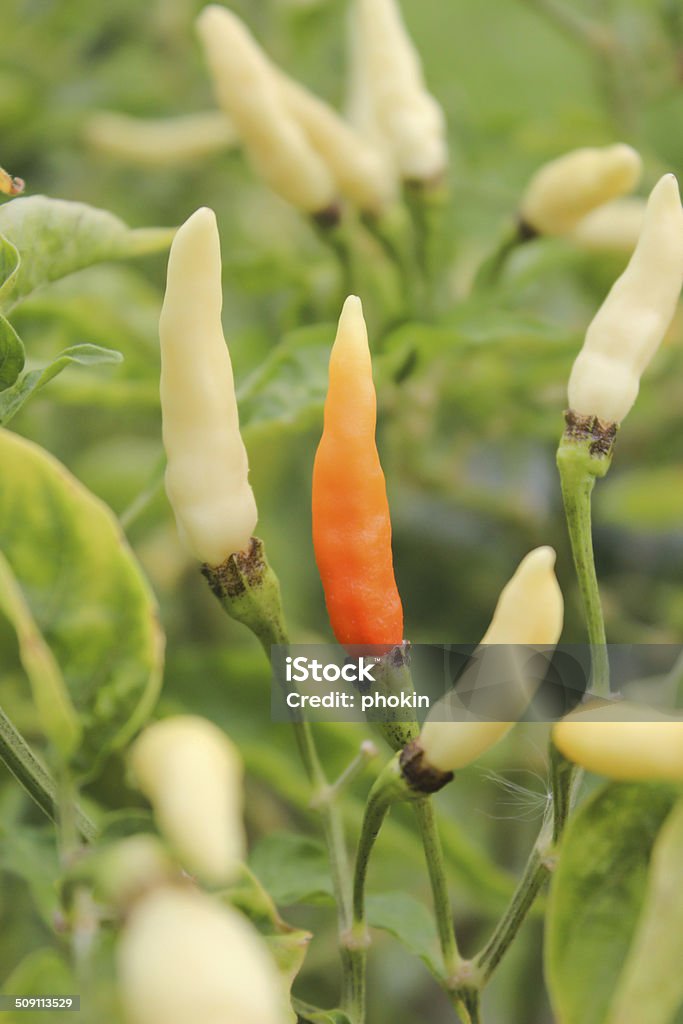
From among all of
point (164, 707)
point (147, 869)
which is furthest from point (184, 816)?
point (164, 707)

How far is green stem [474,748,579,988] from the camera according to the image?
48 cm

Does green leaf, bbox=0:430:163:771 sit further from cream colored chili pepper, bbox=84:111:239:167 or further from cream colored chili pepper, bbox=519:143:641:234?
cream colored chili pepper, bbox=84:111:239:167

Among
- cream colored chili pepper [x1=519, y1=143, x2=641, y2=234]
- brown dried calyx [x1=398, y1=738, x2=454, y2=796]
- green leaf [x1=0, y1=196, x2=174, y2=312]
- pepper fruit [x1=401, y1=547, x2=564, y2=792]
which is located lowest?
brown dried calyx [x1=398, y1=738, x2=454, y2=796]

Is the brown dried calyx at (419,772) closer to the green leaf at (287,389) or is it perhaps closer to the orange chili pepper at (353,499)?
the orange chili pepper at (353,499)

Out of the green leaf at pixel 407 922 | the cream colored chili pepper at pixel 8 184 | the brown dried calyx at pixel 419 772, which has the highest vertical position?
the cream colored chili pepper at pixel 8 184

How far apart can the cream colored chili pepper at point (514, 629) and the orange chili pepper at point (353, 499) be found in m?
0.06

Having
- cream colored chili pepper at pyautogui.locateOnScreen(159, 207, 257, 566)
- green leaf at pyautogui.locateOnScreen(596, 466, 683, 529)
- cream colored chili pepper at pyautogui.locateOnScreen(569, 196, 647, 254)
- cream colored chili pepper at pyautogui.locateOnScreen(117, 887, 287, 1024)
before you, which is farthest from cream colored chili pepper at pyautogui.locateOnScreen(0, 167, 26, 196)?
green leaf at pyautogui.locateOnScreen(596, 466, 683, 529)

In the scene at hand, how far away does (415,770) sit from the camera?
44 cm

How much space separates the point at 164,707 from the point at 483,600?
0.48 m

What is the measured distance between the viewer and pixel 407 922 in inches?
22.8

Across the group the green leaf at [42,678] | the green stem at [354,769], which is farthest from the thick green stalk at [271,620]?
the green leaf at [42,678]

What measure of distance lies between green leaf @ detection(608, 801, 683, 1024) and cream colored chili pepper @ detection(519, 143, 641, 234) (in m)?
0.48

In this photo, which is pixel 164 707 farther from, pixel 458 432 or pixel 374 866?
pixel 458 432

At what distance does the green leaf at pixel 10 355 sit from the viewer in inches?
19.2
